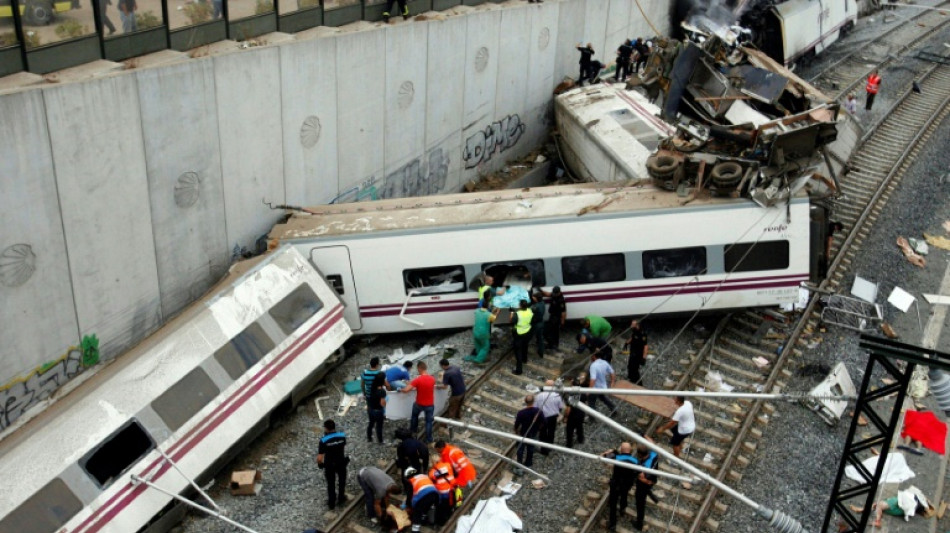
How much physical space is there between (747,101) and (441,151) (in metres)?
7.23

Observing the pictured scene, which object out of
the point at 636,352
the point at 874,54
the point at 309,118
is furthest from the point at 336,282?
the point at 874,54

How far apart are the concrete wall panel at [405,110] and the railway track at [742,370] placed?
7981 mm

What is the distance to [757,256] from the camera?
17.3 metres

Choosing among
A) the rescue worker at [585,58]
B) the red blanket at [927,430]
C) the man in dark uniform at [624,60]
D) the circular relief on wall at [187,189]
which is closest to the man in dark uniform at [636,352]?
the red blanket at [927,430]

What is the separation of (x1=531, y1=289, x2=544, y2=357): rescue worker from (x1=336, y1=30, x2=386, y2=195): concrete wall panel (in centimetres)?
537

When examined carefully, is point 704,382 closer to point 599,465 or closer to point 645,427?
point 645,427

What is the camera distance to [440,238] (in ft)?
54.7

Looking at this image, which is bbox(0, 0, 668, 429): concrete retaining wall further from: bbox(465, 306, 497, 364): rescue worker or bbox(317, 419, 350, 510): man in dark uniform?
bbox(465, 306, 497, 364): rescue worker

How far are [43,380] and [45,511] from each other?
2743 millimetres

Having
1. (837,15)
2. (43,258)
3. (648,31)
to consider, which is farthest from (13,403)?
(837,15)

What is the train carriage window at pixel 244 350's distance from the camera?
46.2 ft

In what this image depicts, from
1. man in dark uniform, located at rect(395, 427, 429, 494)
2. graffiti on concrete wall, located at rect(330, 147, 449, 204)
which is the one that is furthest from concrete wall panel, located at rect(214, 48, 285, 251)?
man in dark uniform, located at rect(395, 427, 429, 494)

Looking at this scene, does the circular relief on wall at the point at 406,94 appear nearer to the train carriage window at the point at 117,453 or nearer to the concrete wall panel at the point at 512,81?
the concrete wall panel at the point at 512,81

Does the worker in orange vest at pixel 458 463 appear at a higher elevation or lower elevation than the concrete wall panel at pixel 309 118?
lower
